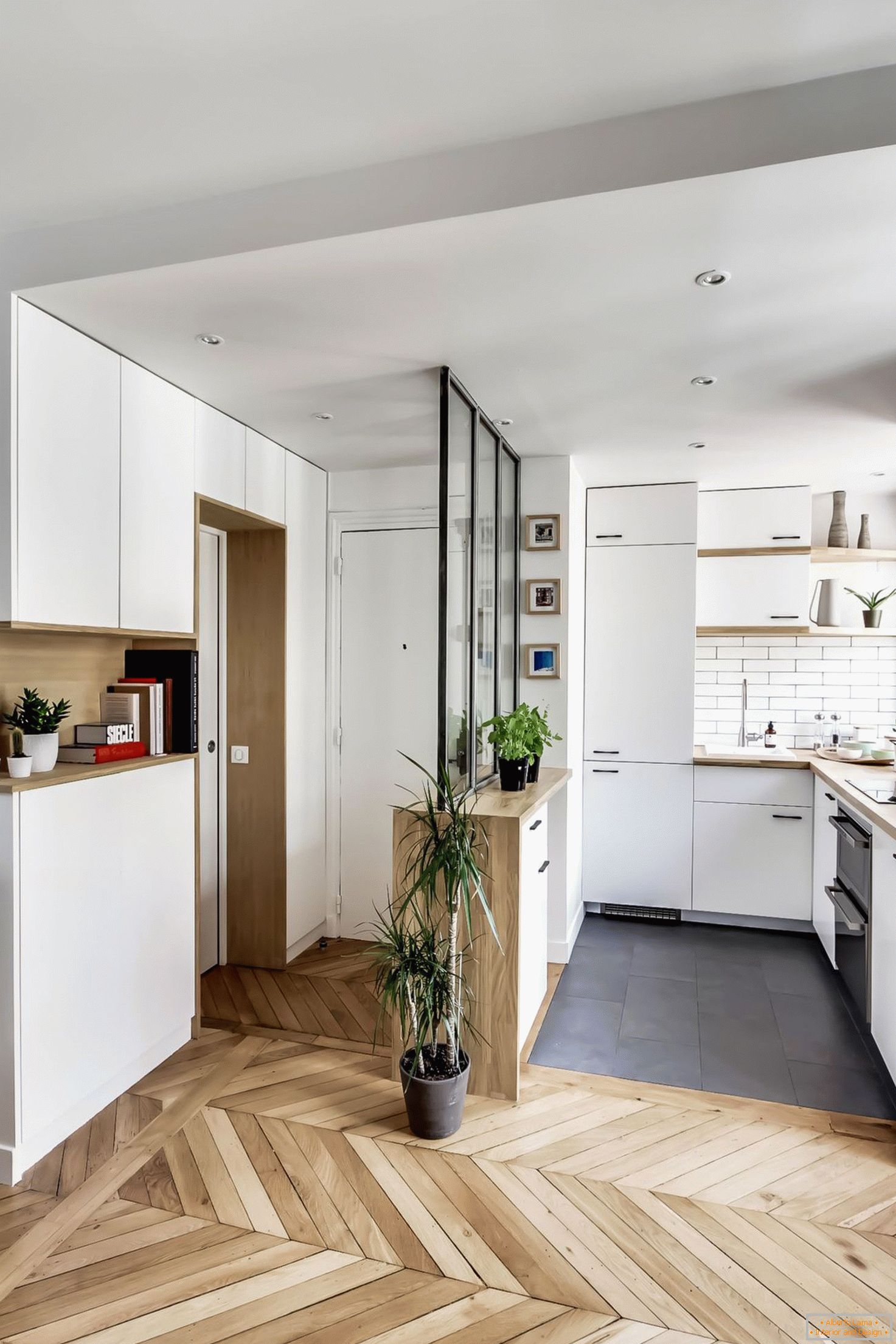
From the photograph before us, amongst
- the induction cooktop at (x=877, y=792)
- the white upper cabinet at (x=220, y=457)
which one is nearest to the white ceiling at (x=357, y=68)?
the white upper cabinet at (x=220, y=457)

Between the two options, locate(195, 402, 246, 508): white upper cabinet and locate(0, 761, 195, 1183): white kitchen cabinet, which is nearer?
locate(0, 761, 195, 1183): white kitchen cabinet

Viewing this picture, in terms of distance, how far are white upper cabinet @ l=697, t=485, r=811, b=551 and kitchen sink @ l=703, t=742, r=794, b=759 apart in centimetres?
113

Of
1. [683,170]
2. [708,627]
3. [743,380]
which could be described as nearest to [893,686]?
[708,627]

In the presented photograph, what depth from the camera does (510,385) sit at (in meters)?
2.80

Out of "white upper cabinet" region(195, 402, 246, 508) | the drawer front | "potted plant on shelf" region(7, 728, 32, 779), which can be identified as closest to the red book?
"potted plant on shelf" region(7, 728, 32, 779)

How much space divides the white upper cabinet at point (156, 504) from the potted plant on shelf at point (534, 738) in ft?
4.36

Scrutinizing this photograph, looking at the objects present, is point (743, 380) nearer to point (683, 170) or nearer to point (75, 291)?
point (683, 170)

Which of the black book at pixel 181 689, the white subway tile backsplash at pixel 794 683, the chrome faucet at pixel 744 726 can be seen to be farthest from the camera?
the chrome faucet at pixel 744 726

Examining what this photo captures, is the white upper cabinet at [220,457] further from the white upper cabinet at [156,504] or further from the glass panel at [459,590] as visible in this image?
the glass panel at [459,590]

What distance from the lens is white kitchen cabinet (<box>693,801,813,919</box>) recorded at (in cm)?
409

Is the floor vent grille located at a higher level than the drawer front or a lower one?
lower

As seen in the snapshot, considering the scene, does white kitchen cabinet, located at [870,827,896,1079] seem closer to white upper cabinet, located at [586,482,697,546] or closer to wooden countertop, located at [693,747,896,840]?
wooden countertop, located at [693,747,896,840]

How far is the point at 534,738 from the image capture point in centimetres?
307

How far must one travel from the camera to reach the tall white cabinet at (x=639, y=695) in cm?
425
